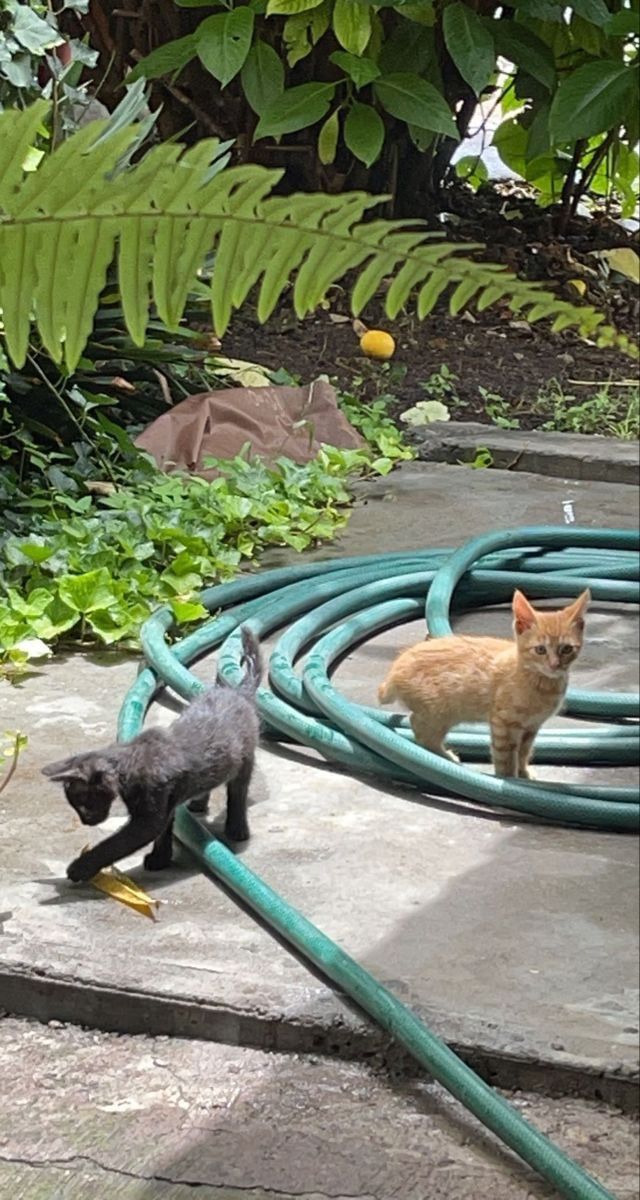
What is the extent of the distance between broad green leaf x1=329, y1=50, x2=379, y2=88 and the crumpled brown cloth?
125 centimetres

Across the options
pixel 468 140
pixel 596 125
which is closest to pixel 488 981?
pixel 596 125

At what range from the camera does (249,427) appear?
10.6ft

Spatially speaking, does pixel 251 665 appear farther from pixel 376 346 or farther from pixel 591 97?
pixel 376 346

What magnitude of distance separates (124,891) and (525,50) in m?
1.13

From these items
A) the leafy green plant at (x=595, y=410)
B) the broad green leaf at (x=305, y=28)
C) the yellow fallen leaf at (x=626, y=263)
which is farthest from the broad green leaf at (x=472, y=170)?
the yellow fallen leaf at (x=626, y=263)

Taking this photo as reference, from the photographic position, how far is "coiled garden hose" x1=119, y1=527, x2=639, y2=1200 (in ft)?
4.08

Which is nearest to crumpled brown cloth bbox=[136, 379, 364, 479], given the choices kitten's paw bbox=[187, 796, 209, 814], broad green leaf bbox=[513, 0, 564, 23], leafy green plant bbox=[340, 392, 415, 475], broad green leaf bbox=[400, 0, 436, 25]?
leafy green plant bbox=[340, 392, 415, 475]

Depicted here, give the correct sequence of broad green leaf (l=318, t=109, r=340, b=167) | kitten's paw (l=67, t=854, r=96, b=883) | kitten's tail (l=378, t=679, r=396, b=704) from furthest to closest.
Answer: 1. broad green leaf (l=318, t=109, r=340, b=167)
2. kitten's tail (l=378, t=679, r=396, b=704)
3. kitten's paw (l=67, t=854, r=96, b=883)

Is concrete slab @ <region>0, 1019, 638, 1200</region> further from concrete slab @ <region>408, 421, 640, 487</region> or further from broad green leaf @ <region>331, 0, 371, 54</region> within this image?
concrete slab @ <region>408, 421, 640, 487</region>

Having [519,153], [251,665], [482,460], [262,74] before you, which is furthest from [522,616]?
[482,460]

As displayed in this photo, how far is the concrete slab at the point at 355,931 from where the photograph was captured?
127cm

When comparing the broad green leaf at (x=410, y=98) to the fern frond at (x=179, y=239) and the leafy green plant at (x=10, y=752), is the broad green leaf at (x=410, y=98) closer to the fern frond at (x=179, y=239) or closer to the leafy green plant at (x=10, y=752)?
the leafy green plant at (x=10, y=752)

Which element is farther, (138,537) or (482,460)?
(482,460)

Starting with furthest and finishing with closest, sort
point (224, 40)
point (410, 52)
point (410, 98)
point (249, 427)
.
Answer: point (249, 427)
point (410, 52)
point (410, 98)
point (224, 40)
